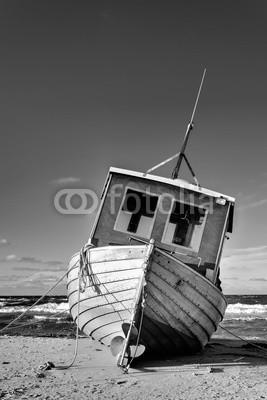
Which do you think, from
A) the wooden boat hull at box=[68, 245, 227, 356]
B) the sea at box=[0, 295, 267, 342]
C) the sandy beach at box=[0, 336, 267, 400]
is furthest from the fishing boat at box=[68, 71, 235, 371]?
the sea at box=[0, 295, 267, 342]

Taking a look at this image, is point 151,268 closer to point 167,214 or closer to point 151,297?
point 151,297

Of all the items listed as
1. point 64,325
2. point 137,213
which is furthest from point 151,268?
point 64,325

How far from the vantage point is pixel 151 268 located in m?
6.29

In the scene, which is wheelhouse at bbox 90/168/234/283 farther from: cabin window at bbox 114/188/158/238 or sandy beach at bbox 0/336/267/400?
sandy beach at bbox 0/336/267/400

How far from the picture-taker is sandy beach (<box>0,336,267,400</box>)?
4836 mm

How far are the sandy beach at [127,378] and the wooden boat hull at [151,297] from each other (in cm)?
59

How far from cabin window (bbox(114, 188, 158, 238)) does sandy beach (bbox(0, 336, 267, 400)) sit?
2739 mm

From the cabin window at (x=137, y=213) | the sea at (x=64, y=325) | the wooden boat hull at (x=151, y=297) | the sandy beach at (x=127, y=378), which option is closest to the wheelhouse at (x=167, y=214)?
the cabin window at (x=137, y=213)

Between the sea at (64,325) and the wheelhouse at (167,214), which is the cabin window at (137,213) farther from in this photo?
the sea at (64,325)

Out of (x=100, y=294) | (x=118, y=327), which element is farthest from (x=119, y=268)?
(x=118, y=327)

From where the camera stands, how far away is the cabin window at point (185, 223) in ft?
26.4

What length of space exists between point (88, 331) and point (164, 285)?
7.99 ft

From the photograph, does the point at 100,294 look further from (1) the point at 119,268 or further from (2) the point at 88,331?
(2) the point at 88,331

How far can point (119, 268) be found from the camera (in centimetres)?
648
